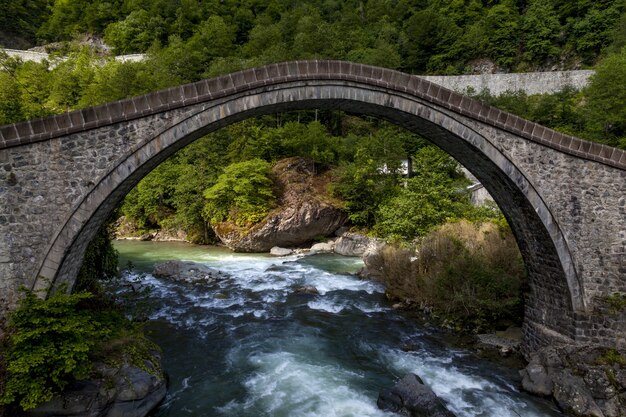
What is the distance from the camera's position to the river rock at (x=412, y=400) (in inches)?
273

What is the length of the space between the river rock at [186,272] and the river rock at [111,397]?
372 inches

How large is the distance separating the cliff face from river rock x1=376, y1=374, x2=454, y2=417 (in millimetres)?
16902

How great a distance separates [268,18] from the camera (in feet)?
199

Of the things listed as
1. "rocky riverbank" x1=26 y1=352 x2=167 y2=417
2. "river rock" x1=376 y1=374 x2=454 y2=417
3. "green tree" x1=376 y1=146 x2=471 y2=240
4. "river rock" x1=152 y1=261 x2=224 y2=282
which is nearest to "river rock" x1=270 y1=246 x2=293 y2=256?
"river rock" x1=152 y1=261 x2=224 y2=282

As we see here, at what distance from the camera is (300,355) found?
9.80 m

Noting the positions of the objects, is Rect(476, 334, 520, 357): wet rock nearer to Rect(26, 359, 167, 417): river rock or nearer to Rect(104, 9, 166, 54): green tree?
Rect(26, 359, 167, 417): river rock

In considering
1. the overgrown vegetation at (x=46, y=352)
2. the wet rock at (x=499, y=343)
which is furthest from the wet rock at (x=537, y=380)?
the overgrown vegetation at (x=46, y=352)

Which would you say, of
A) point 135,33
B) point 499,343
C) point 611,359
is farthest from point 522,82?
point 135,33

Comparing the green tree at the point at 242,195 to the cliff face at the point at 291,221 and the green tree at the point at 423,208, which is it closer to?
the cliff face at the point at 291,221

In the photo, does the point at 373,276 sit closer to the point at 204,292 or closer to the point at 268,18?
the point at 204,292

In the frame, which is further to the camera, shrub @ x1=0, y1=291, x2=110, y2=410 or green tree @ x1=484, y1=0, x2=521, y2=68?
green tree @ x1=484, y1=0, x2=521, y2=68

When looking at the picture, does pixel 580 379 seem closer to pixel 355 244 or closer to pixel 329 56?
pixel 355 244

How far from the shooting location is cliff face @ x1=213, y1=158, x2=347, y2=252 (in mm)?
23969

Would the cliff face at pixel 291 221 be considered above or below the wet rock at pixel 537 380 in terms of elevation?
above
